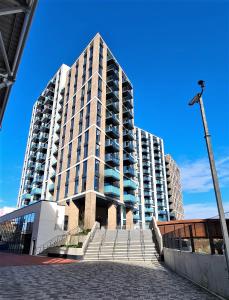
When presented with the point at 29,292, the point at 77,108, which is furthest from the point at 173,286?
the point at 77,108

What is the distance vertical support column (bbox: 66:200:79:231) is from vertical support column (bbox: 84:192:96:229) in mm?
3126

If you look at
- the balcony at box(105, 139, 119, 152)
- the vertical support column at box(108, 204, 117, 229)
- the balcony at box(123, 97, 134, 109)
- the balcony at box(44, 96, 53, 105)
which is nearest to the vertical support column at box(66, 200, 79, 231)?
the vertical support column at box(108, 204, 117, 229)

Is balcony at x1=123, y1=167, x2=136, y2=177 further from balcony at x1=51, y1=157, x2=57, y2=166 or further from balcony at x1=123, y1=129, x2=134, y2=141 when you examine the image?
balcony at x1=51, y1=157, x2=57, y2=166

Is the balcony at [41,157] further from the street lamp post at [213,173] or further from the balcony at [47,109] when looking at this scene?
the street lamp post at [213,173]

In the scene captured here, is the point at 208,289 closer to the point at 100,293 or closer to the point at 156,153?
the point at 100,293

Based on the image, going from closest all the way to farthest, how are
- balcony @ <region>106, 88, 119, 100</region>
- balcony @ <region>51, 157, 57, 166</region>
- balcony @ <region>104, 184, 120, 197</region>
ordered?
balcony @ <region>104, 184, 120, 197</region>, balcony @ <region>106, 88, 119, 100</region>, balcony @ <region>51, 157, 57, 166</region>

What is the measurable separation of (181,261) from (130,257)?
872 cm

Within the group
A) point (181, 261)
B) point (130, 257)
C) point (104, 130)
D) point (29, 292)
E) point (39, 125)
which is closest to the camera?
point (29, 292)

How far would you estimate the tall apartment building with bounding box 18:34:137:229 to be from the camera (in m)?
36.2

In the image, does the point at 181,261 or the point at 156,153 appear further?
the point at 156,153

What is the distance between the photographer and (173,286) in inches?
359

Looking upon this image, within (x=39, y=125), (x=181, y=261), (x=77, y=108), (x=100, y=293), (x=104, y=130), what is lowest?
(x=100, y=293)

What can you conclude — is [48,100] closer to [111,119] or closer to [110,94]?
[110,94]

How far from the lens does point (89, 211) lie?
3222cm
